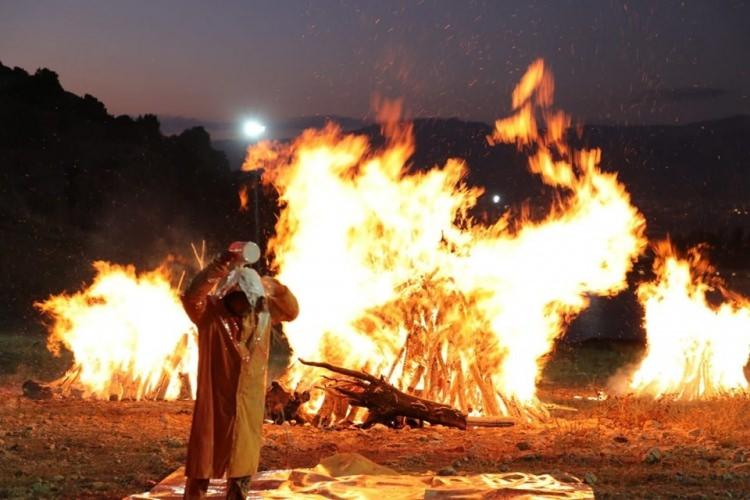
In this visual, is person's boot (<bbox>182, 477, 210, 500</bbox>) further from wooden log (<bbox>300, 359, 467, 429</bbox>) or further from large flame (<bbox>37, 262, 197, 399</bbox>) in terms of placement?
large flame (<bbox>37, 262, 197, 399</bbox>)

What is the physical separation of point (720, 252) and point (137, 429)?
42.5 meters

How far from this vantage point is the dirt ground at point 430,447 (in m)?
8.02

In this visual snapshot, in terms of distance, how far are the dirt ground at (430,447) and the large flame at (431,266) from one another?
118cm

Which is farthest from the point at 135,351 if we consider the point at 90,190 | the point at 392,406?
the point at 90,190

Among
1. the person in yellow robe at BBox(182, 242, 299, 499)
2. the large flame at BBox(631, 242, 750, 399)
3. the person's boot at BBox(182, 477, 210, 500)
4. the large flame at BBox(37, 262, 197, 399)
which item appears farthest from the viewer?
the large flame at BBox(631, 242, 750, 399)

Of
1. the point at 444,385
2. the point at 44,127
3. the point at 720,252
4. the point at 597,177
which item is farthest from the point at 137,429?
the point at 720,252

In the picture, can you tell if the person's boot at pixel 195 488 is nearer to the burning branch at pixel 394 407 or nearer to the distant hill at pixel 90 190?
the burning branch at pixel 394 407

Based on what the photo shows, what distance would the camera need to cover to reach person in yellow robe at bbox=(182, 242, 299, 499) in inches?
241

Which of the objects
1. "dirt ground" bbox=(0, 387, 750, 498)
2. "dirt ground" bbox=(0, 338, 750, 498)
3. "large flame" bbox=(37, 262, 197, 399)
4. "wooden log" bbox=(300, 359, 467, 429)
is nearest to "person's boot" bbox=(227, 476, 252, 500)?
"dirt ground" bbox=(0, 387, 750, 498)

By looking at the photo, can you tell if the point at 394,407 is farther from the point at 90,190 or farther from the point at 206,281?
the point at 90,190

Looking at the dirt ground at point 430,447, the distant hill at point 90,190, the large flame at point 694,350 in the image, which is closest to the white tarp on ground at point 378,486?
the dirt ground at point 430,447

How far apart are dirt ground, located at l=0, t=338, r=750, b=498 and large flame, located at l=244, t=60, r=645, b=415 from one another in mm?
1177

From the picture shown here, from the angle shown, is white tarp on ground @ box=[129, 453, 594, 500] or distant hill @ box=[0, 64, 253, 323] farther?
distant hill @ box=[0, 64, 253, 323]

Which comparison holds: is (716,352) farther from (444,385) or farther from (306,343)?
(306,343)
